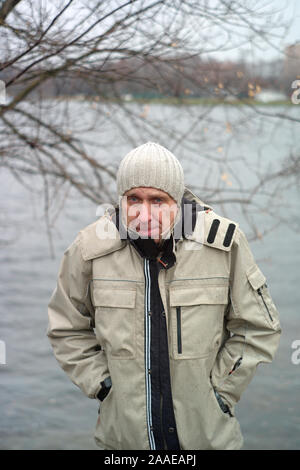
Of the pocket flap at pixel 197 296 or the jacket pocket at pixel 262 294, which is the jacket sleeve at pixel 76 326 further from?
the jacket pocket at pixel 262 294

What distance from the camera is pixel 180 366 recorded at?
2.51 m

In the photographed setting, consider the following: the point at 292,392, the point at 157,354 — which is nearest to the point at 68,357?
the point at 157,354

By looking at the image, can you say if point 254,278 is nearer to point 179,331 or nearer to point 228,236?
point 228,236

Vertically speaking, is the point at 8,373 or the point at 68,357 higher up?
the point at 68,357

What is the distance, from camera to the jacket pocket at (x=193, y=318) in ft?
8.21

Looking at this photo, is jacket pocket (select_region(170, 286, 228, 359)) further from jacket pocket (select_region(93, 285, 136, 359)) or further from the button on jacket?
jacket pocket (select_region(93, 285, 136, 359))

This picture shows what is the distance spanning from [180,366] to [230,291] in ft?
1.21

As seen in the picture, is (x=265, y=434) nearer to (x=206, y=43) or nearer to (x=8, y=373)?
(x=8, y=373)

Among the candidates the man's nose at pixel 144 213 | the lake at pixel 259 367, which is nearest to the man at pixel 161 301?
the man's nose at pixel 144 213

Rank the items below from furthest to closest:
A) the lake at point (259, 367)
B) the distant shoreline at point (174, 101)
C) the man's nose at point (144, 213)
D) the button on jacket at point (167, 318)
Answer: the lake at point (259, 367) < the distant shoreline at point (174, 101) < the button on jacket at point (167, 318) < the man's nose at point (144, 213)

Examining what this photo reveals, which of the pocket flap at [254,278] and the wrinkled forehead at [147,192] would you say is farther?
the pocket flap at [254,278]

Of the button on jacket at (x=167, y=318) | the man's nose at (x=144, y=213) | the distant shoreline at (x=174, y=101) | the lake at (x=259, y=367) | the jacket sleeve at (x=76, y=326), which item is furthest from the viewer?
the lake at (x=259, y=367)

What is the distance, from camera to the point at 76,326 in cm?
270

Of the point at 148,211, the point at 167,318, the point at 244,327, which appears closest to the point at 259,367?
the point at 244,327
